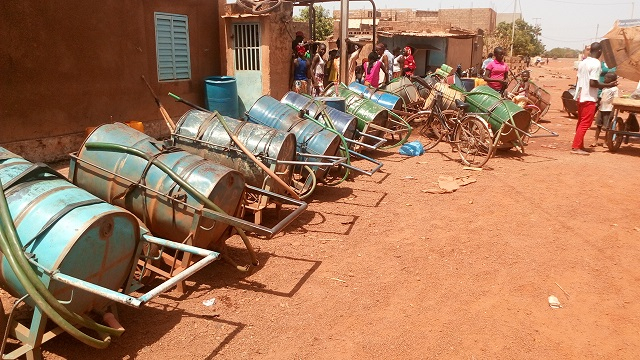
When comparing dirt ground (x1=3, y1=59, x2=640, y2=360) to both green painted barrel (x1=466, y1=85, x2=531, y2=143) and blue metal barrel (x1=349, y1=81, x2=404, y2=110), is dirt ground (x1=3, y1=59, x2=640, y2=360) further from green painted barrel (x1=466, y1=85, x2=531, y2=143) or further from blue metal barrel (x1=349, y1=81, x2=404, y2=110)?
blue metal barrel (x1=349, y1=81, x2=404, y2=110)

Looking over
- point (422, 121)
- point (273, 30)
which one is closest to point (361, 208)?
point (422, 121)

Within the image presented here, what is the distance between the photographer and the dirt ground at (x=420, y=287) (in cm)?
347

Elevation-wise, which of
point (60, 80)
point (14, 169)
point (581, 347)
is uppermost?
point (60, 80)

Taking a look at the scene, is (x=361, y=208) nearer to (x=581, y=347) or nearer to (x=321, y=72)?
(x=581, y=347)

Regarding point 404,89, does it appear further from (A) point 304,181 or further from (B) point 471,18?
(B) point 471,18

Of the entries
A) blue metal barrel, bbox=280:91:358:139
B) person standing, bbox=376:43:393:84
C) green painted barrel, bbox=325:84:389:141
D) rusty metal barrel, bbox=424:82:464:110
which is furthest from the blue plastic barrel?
rusty metal barrel, bbox=424:82:464:110

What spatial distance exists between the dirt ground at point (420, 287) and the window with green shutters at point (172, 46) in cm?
491

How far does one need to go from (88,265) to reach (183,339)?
89 centimetres

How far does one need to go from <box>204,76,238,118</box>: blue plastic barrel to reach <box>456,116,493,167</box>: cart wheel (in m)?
4.83

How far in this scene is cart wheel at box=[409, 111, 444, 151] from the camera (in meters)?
10.0

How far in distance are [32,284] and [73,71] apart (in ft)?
20.3

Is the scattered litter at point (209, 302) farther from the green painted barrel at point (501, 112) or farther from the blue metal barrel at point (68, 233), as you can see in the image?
the green painted barrel at point (501, 112)

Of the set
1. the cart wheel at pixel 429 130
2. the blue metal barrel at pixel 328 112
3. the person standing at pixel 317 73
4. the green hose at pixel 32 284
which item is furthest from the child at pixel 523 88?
the green hose at pixel 32 284

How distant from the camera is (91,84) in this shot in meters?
8.17
